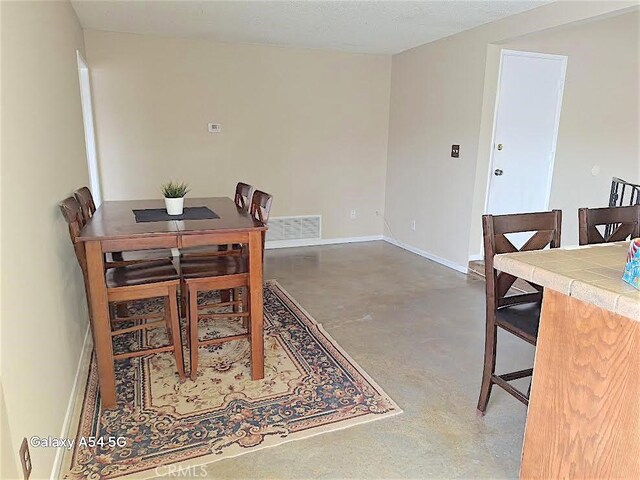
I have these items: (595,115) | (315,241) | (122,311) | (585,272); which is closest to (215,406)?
(122,311)

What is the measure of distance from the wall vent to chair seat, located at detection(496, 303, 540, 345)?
3556mm

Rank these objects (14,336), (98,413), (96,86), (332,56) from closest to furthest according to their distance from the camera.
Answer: (14,336) → (98,413) → (96,86) → (332,56)

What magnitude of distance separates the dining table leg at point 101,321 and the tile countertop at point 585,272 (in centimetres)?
174

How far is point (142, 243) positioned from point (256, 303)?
25.8 inches

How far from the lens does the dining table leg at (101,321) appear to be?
208cm

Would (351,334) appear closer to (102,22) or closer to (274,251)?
(274,251)

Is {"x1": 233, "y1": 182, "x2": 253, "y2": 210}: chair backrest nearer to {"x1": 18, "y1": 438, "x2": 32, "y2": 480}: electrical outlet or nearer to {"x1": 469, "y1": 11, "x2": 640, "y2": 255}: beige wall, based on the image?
{"x1": 18, "y1": 438, "x2": 32, "y2": 480}: electrical outlet

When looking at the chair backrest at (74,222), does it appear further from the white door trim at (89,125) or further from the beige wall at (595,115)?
the beige wall at (595,115)

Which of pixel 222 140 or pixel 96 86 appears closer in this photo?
pixel 96 86

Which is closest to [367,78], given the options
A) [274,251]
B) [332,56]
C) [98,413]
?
[332,56]

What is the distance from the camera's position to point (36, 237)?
182cm

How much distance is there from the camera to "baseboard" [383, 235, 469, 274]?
15.1 feet

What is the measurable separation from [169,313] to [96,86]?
10.0ft

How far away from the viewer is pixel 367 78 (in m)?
5.46
